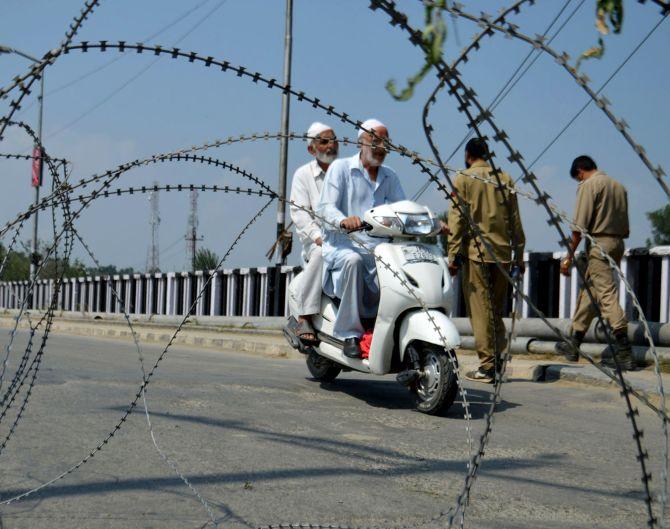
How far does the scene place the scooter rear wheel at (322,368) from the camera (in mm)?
8531

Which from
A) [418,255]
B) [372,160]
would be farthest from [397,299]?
[372,160]

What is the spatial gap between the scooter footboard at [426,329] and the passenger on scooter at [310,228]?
98 cm

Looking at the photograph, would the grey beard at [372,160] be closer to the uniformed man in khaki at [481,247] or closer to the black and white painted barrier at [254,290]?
the uniformed man in khaki at [481,247]

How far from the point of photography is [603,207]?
31.0 feet

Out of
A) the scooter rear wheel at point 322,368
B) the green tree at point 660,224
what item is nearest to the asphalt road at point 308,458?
the scooter rear wheel at point 322,368

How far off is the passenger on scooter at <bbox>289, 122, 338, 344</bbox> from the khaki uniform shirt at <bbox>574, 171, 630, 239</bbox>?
2535 mm

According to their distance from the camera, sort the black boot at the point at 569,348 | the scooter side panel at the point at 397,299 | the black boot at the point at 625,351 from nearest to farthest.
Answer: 1. the scooter side panel at the point at 397,299
2. the black boot at the point at 625,351
3. the black boot at the point at 569,348

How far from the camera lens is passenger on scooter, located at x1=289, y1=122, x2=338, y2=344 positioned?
802cm

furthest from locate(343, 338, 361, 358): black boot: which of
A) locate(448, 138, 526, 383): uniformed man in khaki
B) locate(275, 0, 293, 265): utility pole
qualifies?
locate(275, 0, 293, 265): utility pole

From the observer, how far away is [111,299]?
120 ft

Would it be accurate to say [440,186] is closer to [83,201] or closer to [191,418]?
[83,201]

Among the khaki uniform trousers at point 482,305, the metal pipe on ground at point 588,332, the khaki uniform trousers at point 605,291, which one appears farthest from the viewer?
the metal pipe on ground at point 588,332

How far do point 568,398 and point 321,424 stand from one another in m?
2.80

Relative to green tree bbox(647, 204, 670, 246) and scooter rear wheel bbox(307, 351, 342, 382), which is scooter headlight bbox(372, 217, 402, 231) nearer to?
scooter rear wheel bbox(307, 351, 342, 382)
